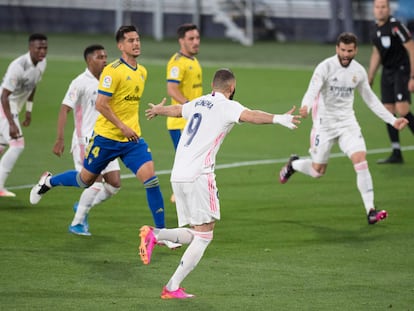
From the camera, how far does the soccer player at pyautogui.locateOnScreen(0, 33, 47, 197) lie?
14172mm

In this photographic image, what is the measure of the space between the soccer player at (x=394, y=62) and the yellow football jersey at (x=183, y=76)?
13.1 feet

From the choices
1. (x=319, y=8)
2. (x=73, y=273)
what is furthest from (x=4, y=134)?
(x=319, y=8)

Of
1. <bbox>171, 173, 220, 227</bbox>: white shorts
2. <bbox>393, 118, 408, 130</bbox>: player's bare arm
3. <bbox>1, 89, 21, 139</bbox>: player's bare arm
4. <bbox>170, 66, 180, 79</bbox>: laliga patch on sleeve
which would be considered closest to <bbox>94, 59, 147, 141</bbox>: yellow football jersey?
<bbox>171, 173, 220, 227</bbox>: white shorts

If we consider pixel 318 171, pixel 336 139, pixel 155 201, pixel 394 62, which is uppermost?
pixel 394 62

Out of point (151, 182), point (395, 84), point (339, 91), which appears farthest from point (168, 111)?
point (395, 84)

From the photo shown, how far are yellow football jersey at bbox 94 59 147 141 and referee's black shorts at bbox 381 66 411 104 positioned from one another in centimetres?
703

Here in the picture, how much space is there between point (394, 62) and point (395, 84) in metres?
0.41

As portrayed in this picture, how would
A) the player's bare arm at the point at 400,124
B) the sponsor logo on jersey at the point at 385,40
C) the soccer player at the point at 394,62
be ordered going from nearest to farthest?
the player's bare arm at the point at 400,124 < the soccer player at the point at 394,62 < the sponsor logo on jersey at the point at 385,40

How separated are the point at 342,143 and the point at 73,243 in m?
3.69

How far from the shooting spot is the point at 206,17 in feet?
142

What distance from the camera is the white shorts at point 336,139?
13000 mm

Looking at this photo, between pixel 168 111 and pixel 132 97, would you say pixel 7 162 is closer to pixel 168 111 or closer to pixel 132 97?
pixel 132 97

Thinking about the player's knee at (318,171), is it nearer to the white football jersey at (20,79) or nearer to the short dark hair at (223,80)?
the white football jersey at (20,79)

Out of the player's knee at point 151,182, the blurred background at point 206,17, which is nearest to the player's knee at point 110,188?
the player's knee at point 151,182
